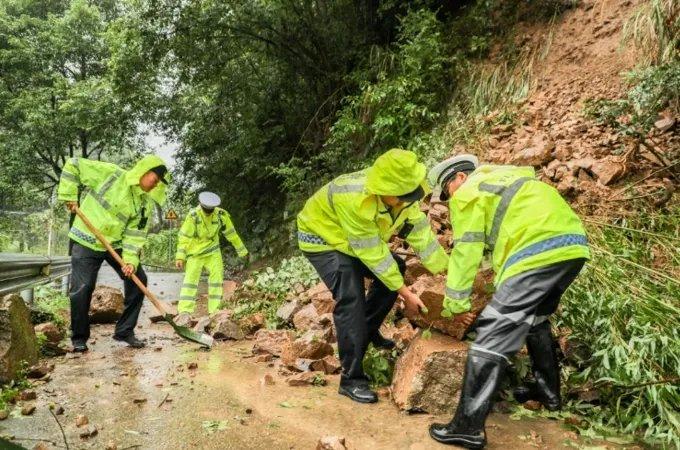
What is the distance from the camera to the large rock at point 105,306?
5793 millimetres

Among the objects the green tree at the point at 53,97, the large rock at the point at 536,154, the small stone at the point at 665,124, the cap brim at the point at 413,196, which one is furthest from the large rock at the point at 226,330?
the green tree at the point at 53,97

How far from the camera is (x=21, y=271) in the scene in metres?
A: 3.97

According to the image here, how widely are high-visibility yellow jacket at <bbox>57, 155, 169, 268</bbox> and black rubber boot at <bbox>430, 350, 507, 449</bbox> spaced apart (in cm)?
344

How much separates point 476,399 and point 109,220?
367 cm

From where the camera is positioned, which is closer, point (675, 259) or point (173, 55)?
point (675, 259)

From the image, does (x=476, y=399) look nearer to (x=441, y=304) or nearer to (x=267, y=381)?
(x=441, y=304)

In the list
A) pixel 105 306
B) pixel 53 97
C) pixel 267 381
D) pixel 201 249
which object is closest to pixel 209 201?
pixel 201 249

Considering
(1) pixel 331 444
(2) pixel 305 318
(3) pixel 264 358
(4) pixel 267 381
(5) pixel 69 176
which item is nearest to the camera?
(1) pixel 331 444

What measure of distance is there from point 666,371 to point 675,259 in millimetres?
1204

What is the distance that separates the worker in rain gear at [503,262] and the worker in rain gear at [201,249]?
4.40 meters

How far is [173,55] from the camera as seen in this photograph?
33.5 feet

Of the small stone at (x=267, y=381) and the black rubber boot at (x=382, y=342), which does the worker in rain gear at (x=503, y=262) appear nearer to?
the black rubber boot at (x=382, y=342)

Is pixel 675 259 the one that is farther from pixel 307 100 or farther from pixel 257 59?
pixel 257 59

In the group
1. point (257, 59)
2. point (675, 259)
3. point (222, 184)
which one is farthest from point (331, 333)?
point (222, 184)
